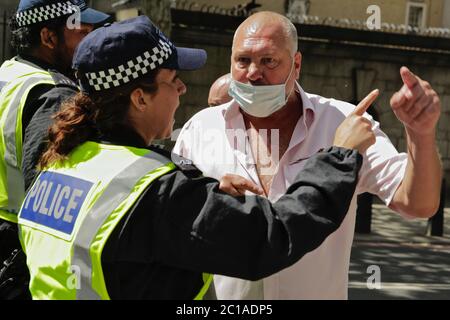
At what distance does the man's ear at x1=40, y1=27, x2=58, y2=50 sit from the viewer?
3.14 m

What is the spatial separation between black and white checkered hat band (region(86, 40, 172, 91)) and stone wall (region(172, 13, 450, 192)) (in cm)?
1282

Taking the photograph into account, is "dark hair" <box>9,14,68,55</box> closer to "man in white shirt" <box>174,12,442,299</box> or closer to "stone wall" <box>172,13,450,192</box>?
"man in white shirt" <box>174,12,442,299</box>

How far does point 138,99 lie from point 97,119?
12 cm

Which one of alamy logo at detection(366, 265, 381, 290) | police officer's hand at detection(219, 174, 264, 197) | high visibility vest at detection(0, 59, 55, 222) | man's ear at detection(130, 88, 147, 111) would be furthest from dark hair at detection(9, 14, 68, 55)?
alamy logo at detection(366, 265, 381, 290)

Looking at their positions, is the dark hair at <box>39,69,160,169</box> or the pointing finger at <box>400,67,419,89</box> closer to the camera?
the dark hair at <box>39,69,160,169</box>

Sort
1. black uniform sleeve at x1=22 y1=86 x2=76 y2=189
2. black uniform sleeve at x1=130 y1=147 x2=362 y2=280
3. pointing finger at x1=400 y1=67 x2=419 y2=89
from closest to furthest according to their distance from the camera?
A: black uniform sleeve at x1=130 y1=147 x2=362 y2=280, pointing finger at x1=400 y1=67 x2=419 y2=89, black uniform sleeve at x1=22 y1=86 x2=76 y2=189

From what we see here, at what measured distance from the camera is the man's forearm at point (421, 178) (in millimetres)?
2279

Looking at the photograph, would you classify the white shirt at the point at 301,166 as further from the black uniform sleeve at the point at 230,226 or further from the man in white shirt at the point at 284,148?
the black uniform sleeve at the point at 230,226

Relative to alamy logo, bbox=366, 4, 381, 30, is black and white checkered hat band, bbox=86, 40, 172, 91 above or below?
above

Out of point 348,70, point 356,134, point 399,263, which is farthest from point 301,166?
point 348,70

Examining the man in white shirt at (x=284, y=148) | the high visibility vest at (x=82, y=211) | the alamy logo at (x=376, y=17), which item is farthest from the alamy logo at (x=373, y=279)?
the high visibility vest at (x=82, y=211)

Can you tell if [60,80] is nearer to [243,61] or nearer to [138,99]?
[243,61]

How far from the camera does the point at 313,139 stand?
2.65 meters
